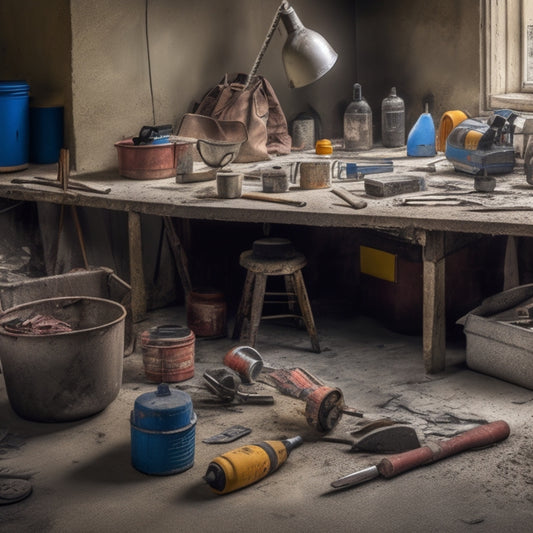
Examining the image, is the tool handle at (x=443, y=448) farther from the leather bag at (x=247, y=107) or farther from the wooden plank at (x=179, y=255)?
the leather bag at (x=247, y=107)

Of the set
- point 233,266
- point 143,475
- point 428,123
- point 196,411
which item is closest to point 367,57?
point 428,123

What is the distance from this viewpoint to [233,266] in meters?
5.93

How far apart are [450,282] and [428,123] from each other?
3.70 ft

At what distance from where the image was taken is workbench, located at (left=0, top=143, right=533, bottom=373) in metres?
4.23

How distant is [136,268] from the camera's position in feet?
16.9

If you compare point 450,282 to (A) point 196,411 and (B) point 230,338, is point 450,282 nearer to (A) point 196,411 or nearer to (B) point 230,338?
(B) point 230,338

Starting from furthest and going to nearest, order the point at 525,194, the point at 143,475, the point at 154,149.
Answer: the point at 154,149, the point at 525,194, the point at 143,475

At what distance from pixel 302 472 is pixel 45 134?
9.06 feet

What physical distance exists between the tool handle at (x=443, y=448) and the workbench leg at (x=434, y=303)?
2.36 ft

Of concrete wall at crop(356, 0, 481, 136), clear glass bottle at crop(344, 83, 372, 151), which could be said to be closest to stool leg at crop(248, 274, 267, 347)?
clear glass bottle at crop(344, 83, 372, 151)

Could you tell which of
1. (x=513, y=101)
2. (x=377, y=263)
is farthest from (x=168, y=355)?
(x=513, y=101)

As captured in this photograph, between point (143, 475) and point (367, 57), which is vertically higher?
point (367, 57)

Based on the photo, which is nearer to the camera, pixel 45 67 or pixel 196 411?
pixel 196 411

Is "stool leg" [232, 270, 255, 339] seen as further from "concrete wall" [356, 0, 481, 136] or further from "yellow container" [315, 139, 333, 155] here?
"concrete wall" [356, 0, 481, 136]
